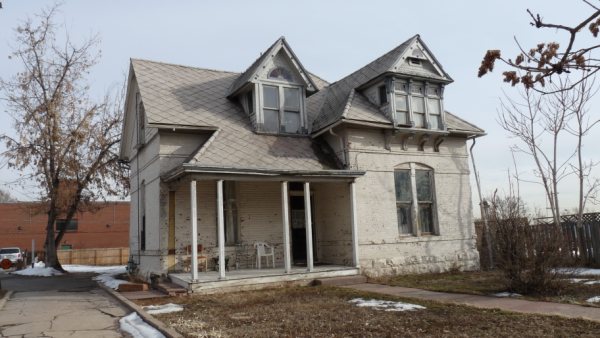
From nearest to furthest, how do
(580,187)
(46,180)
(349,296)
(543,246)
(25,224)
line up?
1. (543,246)
2. (349,296)
3. (580,187)
4. (46,180)
5. (25,224)

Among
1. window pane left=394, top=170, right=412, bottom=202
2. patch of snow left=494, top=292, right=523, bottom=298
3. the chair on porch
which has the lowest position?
patch of snow left=494, top=292, right=523, bottom=298

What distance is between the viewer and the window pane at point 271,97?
16125 mm

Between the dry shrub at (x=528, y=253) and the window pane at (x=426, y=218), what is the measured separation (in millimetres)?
5737

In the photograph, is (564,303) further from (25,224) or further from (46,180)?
(25,224)

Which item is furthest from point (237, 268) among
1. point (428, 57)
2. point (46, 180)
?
point (46, 180)

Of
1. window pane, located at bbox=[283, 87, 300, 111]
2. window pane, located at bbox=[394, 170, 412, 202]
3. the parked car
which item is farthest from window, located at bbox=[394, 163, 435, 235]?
the parked car

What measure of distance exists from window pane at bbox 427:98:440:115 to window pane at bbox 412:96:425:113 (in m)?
0.24

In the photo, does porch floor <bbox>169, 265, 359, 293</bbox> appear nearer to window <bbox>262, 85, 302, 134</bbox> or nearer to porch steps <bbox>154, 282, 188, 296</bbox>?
porch steps <bbox>154, 282, 188, 296</bbox>

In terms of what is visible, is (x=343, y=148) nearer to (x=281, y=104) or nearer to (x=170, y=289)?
(x=281, y=104)

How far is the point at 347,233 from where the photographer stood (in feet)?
49.1

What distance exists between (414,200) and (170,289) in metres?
8.52

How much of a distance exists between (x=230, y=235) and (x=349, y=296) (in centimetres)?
525

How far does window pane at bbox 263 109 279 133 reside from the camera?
16.0 metres

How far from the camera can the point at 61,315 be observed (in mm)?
9719
